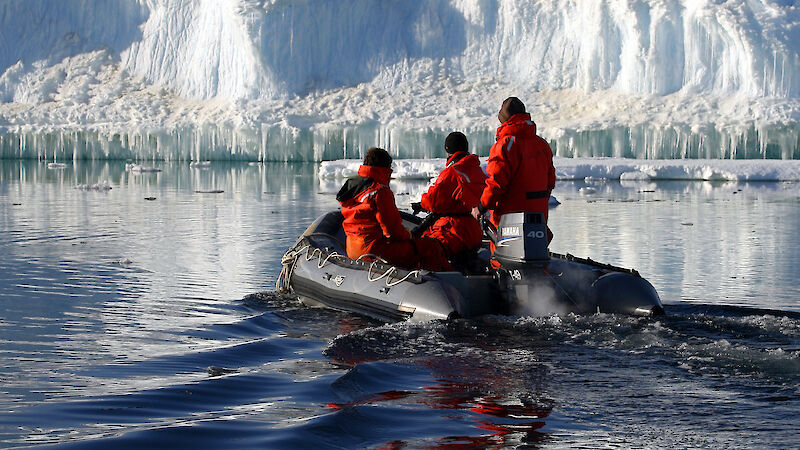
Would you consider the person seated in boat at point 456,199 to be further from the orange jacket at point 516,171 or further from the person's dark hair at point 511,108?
the person's dark hair at point 511,108

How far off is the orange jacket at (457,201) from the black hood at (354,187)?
0.39 metres

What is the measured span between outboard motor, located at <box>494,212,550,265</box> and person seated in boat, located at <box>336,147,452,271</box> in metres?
0.68

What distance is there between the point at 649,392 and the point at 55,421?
2.44 meters

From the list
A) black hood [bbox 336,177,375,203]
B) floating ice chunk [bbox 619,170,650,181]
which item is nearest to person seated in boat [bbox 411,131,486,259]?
black hood [bbox 336,177,375,203]

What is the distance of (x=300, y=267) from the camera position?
7246 mm

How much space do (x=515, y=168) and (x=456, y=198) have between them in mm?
478

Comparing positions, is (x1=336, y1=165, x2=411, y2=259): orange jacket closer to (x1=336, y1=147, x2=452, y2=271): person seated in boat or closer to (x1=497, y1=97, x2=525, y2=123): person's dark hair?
(x1=336, y1=147, x2=452, y2=271): person seated in boat

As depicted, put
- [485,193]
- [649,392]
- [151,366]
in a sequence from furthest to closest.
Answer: [485,193]
[151,366]
[649,392]

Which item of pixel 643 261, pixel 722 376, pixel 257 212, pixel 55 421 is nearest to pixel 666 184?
pixel 257 212

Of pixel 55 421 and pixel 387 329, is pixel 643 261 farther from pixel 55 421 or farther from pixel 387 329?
pixel 55 421

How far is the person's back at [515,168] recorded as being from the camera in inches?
244

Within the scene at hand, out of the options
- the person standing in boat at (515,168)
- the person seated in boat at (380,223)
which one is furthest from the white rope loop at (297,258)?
the person standing in boat at (515,168)

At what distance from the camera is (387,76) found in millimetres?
33188

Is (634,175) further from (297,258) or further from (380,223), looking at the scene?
(380,223)
